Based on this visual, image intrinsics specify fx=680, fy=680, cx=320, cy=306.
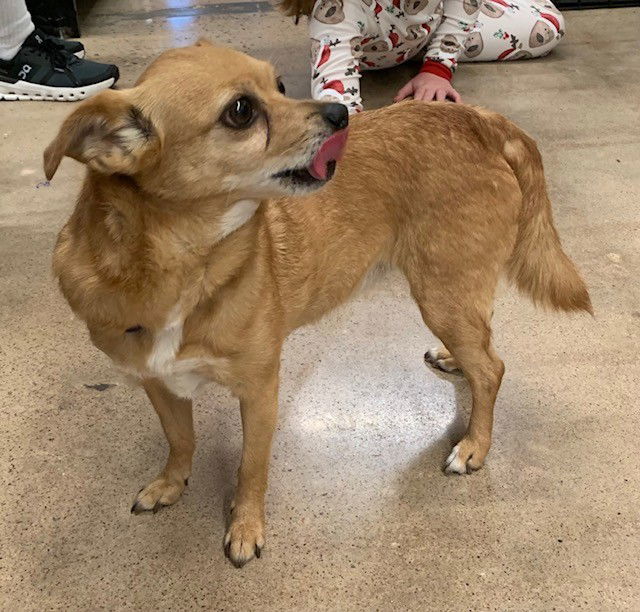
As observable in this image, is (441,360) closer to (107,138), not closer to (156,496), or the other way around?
(156,496)

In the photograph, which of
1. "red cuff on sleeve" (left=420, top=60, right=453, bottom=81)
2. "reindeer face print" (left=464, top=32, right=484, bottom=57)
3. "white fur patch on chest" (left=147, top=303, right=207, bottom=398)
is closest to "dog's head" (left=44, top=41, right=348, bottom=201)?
"white fur patch on chest" (left=147, top=303, right=207, bottom=398)

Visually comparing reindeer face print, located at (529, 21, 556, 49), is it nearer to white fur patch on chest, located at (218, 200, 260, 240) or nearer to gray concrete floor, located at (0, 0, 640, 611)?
gray concrete floor, located at (0, 0, 640, 611)

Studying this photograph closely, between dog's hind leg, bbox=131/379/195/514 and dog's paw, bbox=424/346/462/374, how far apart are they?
687 millimetres

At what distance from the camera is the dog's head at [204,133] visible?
101 centimetres

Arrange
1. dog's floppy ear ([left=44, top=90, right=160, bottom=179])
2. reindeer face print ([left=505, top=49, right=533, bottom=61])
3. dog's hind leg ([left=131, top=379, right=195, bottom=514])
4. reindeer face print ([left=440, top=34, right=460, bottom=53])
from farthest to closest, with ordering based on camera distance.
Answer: reindeer face print ([left=505, top=49, right=533, bottom=61]) < reindeer face print ([left=440, top=34, right=460, bottom=53]) < dog's hind leg ([left=131, top=379, right=195, bottom=514]) < dog's floppy ear ([left=44, top=90, right=160, bottom=179])

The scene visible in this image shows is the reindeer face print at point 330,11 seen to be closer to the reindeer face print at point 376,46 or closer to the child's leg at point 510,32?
the reindeer face print at point 376,46

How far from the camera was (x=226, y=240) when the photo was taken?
1146 millimetres

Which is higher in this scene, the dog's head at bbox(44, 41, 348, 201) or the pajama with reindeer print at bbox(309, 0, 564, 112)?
the dog's head at bbox(44, 41, 348, 201)

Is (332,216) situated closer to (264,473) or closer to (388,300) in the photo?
(264,473)

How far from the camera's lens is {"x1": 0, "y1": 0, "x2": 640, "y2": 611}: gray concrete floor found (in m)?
1.34

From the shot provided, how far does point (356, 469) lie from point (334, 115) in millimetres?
820

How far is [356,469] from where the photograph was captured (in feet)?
5.14

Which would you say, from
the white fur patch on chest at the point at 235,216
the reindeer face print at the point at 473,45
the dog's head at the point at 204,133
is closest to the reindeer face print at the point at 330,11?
the reindeer face print at the point at 473,45

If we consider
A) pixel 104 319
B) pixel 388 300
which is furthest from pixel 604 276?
pixel 104 319
